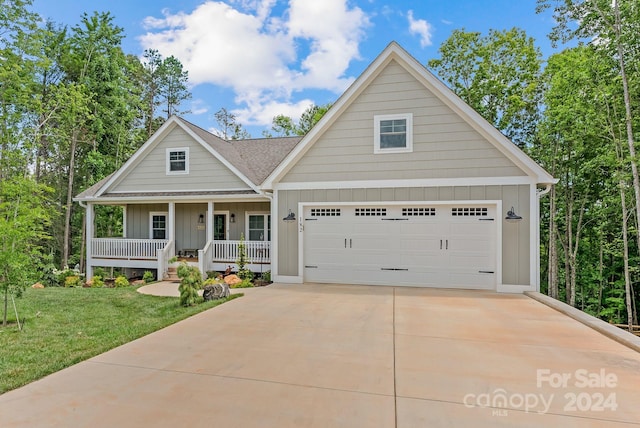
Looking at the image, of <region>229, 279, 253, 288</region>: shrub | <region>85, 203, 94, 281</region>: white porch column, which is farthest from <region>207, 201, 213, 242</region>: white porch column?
<region>85, 203, 94, 281</region>: white porch column

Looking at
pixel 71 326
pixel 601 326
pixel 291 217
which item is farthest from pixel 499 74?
pixel 71 326

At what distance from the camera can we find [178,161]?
1221 centimetres

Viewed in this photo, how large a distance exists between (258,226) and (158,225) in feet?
14.4

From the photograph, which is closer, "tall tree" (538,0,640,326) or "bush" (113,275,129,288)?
"tall tree" (538,0,640,326)

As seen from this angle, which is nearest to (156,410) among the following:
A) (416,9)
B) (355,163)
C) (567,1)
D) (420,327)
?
(420,327)

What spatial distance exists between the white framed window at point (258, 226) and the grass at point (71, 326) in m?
4.42

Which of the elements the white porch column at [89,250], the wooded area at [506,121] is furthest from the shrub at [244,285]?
the white porch column at [89,250]

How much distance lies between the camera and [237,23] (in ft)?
45.1

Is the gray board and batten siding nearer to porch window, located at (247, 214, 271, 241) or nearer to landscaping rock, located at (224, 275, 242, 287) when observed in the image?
landscaping rock, located at (224, 275, 242, 287)

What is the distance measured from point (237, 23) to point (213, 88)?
1208cm

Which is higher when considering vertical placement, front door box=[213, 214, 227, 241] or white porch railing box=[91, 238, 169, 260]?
front door box=[213, 214, 227, 241]

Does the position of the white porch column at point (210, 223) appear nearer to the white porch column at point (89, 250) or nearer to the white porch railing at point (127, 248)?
the white porch railing at point (127, 248)

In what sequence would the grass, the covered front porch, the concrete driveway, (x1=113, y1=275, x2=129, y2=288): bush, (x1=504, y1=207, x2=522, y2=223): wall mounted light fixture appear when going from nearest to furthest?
the concrete driveway → the grass → (x1=504, y1=207, x2=522, y2=223): wall mounted light fixture → (x1=113, y1=275, x2=129, y2=288): bush → the covered front porch

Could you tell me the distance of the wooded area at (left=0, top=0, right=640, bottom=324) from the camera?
791 cm
